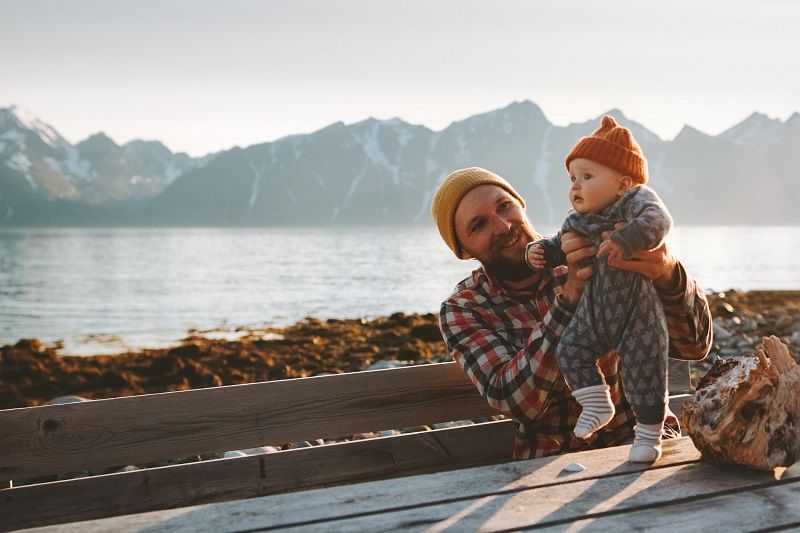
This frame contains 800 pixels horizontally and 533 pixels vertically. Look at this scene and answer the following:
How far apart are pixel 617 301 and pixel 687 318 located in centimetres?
52

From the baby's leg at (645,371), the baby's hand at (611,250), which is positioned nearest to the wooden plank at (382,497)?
the baby's leg at (645,371)

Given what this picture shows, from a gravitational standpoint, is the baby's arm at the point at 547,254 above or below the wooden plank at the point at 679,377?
above

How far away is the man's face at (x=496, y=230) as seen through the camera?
11.1 feet

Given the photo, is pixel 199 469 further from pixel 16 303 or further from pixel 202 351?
pixel 16 303

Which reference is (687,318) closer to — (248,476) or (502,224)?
(502,224)

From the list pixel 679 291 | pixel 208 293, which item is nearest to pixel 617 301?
pixel 679 291

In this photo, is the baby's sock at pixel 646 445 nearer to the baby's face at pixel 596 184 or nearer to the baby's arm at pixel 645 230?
the baby's arm at pixel 645 230

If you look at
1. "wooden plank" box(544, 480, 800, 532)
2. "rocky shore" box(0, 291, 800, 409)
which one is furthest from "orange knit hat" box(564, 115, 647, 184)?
"rocky shore" box(0, 291, 800, 409)

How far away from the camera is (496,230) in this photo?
345 cm

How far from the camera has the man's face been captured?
340 cm

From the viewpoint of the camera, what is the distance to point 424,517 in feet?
6.80

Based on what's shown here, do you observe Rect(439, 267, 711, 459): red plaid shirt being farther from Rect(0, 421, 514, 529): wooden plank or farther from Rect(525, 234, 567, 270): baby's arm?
Rect(0, 421, 514, 529): wooden plank

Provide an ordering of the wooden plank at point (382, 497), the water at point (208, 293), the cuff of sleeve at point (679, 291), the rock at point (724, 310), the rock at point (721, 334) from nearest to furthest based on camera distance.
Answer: the wooden plank at point (382, 497), the cuff of sleeve at point (679, 291), the rock at point (721, 334), the rock at point (724, 310), the water at point (208, 293)

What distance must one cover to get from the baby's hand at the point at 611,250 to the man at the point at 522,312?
3.0 inches
